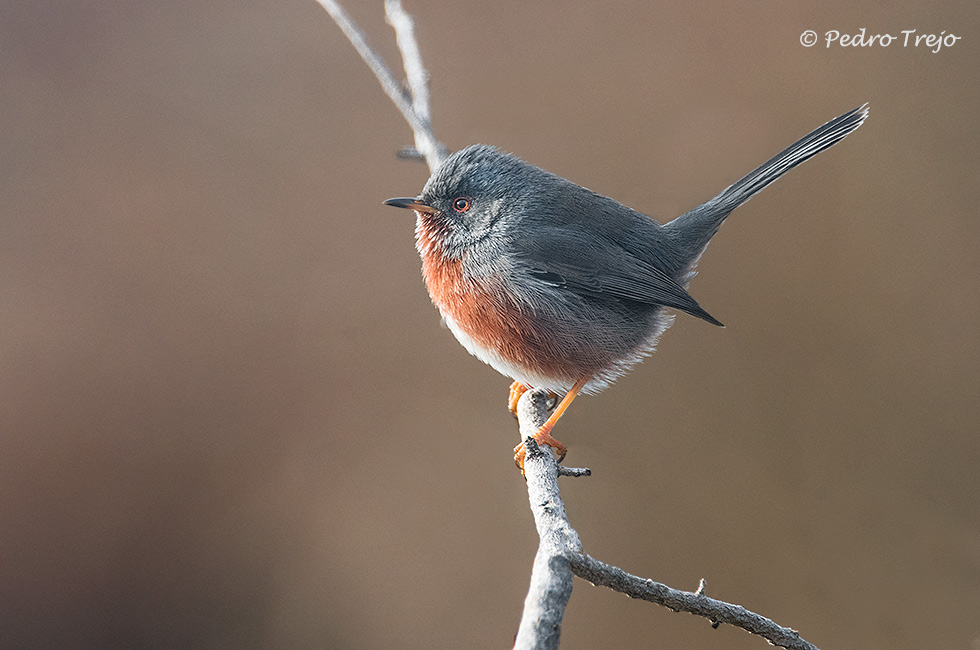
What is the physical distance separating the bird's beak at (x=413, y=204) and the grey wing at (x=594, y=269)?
1.36 ft

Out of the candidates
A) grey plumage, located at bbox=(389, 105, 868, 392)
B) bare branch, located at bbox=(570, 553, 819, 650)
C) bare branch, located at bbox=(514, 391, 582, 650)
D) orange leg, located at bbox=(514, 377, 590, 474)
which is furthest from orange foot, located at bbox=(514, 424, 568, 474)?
bare branch, located at bbox=(570, 553, 819, 650)

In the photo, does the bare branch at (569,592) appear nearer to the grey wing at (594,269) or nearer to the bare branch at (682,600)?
the bare branch at (682,600)

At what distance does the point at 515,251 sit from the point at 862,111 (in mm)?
1753

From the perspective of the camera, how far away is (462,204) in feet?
10.00

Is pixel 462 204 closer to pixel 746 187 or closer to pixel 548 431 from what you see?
pixel 548 431

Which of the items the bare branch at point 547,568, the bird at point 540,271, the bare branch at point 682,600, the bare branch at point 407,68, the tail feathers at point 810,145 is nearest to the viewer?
the bare branch at point 547,568

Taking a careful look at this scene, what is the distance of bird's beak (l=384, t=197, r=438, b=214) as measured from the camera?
3.01 metres

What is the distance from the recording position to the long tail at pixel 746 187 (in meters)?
3.21

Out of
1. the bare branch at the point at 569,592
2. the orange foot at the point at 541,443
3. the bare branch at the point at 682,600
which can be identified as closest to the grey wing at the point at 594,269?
the orange foot at the point at 541,443

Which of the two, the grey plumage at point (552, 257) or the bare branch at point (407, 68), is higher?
the bare branch at point (407, 68)

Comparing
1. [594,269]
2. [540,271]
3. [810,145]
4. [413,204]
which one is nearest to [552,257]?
[540,271]

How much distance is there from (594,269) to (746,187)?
915 mm

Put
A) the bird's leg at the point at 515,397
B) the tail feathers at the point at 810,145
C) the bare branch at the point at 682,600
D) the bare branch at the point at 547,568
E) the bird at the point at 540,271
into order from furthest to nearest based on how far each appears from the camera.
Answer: the bird's leg at the point at 515,397, the tail feathers at the point at 810,145, the bird at the point at 540,271, the bare branch at the point at 682,600, the bare branch at the point at 547,568

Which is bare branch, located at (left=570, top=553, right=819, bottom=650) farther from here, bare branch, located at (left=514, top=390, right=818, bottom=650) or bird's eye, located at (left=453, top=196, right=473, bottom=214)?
bird's eye, located at (left=453, top=196, right=473, bottom=214)
